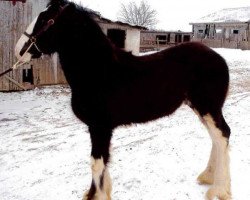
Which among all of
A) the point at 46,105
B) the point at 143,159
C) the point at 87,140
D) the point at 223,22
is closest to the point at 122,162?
the point at 143,159

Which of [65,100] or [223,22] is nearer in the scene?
[65,100]

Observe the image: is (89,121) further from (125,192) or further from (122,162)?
(122,162)

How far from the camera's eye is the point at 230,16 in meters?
46.0

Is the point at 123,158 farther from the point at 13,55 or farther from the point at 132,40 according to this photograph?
the point at 132,40

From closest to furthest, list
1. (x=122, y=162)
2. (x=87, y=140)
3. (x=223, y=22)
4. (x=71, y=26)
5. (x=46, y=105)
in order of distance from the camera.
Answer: (x=71, y=26), (x=122, y=162), (x=87, y=140), (x=46, y=105), (x=223, y=22)

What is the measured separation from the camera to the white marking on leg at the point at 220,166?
411 cm

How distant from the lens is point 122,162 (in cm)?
534

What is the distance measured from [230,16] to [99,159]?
4639cm

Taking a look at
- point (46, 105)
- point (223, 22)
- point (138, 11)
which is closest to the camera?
point (46, 105)

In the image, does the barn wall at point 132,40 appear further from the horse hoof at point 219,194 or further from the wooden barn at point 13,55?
the horse hoof at point 219,194

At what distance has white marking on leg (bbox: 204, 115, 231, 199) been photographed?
13.5 ft

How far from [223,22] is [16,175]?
4411 cm

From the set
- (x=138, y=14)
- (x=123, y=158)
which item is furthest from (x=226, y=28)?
(x=123, y=158)

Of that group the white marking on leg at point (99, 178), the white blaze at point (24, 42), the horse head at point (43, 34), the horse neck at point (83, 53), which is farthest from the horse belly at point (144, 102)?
the white blaze at point (24, 42)
